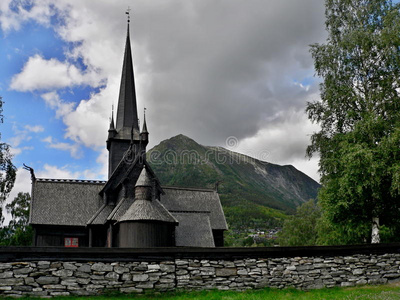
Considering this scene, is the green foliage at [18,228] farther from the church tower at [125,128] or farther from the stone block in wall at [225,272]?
the stone block in wall at [225,272]

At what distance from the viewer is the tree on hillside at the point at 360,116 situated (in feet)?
→ 68.7

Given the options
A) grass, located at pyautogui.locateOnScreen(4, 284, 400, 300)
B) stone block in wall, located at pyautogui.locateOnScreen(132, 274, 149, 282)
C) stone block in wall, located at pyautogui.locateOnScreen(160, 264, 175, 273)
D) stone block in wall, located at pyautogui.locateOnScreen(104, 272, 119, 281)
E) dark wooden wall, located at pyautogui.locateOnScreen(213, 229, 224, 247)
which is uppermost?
dark wooden wall, located at pyautogui.locateOnScreen(213, 229, 224, 247)

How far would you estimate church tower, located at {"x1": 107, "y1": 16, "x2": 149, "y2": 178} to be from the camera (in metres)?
34.7

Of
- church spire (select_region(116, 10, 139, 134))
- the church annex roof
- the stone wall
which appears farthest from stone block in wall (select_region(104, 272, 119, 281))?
church spire (select_region(116, 10, 139, 134))

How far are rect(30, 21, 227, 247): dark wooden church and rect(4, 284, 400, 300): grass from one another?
10.8 meters

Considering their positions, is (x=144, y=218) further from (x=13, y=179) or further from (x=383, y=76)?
(x=383, y=76)

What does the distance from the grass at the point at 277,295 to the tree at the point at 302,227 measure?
40475 millimetres

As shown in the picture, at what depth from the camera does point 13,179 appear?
26.2m

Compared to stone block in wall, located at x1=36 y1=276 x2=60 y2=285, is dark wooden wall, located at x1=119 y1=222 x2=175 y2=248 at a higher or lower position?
higher

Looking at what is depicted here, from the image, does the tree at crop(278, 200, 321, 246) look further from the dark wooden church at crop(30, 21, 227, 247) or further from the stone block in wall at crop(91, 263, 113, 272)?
the stone block in wall at crop(91, 263, 113, 272)

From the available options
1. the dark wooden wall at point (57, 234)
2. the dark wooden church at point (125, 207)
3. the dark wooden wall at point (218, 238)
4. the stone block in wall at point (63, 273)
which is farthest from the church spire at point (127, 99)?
the stone block in wall at point (63, 273)

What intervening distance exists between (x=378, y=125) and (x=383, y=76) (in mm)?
3841

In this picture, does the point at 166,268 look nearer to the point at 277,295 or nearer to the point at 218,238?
the point at 277,295

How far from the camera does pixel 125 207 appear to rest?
2839 centimetres
